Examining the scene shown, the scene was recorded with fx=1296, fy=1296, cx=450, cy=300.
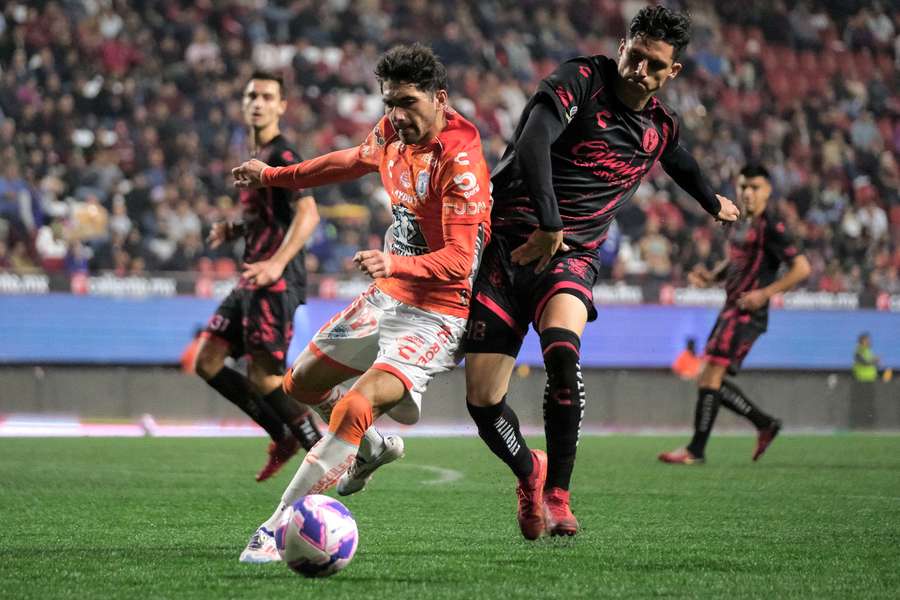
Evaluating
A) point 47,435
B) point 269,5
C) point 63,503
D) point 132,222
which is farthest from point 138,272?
point 63,503

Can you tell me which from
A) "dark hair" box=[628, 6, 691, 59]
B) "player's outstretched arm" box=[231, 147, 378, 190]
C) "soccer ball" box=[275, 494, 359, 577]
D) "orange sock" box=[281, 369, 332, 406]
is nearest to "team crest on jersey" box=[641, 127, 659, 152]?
"dark hair" box=[628, 6, 691, 59]

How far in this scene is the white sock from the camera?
5.58 metres

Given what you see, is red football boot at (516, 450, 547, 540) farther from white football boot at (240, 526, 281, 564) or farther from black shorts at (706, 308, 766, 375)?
black shorts at (706, 308, 766, 375)

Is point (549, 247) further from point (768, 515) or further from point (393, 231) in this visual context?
point (768, 515)

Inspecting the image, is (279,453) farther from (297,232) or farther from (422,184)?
(422,184)

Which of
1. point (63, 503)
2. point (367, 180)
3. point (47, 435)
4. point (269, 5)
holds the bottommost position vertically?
point (47, 435)

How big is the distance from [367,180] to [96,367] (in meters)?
4.72

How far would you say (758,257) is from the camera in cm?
1077

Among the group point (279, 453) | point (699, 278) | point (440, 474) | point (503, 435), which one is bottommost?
point (440, 474)

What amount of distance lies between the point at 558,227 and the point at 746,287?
236 inches

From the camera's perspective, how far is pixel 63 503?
6.71 metres

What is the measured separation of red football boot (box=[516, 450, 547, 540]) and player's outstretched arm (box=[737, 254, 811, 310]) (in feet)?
16.7

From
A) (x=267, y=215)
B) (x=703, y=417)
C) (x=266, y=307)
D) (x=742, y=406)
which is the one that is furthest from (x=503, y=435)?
(x=742, y=406)

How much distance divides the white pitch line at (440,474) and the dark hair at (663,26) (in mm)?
3768
